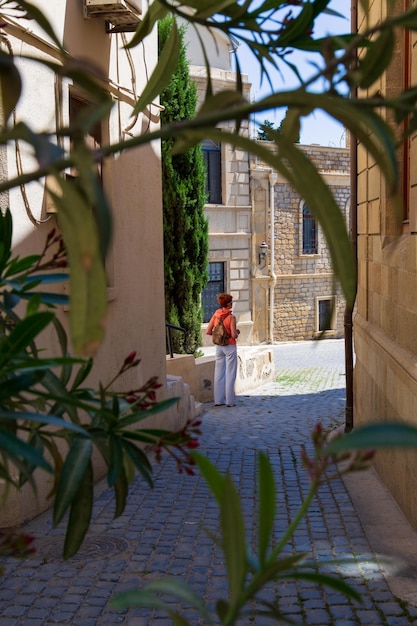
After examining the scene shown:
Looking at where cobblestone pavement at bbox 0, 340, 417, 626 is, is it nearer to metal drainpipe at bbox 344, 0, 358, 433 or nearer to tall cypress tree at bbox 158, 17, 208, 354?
metal drainpipe at bbox 344, 0, 358, 433

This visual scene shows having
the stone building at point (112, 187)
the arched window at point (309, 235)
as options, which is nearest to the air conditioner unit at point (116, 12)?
the stone building at point (112, 187)

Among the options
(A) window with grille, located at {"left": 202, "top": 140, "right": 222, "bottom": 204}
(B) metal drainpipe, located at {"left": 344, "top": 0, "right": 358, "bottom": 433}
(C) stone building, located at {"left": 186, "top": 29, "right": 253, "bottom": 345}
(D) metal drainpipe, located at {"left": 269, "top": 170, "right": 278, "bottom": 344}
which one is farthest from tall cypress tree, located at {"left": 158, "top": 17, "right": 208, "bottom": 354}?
(B) metal drainpipe, located at {"left": 344, "top": 0, "right": 358, "bottom": 433}

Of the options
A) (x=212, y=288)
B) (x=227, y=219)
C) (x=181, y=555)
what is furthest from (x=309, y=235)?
(x=181, y=555)

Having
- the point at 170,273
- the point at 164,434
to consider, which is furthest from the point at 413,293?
the point at 170,273

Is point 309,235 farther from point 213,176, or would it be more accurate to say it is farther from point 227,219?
point 213,176

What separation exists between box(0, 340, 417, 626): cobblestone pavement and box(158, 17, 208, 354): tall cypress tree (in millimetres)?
10621

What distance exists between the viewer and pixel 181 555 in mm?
5680

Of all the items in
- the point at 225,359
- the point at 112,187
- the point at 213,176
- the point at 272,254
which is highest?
the point at 213,176

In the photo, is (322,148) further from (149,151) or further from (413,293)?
(413,293)

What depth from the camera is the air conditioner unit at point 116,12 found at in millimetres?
7395

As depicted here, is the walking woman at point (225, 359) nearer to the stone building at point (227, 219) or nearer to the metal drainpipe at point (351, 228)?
the metal drainpipe at point (351, 228)

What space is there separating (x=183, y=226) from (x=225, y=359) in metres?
7.37

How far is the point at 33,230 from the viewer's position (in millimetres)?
6445

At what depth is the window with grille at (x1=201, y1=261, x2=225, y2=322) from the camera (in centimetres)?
2755
